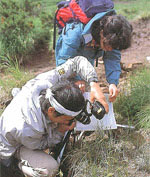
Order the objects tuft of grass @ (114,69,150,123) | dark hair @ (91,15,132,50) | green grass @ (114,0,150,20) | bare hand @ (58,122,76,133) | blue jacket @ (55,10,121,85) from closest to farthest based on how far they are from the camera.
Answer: bare hand @ (58,122,76,133), dark hair @ (91,15,132,50), blue jacket @ (55,10,121,85), tuft of grass @ (114,69,150,123), green grass @ (114,0,150,20)

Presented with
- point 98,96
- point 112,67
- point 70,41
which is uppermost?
point 70,41

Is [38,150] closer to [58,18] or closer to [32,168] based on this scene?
[32,168]

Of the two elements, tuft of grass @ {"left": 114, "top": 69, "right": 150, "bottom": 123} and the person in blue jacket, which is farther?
tuft of grass @ {"left": 114, "top": 69, "right": 150, "bottom": 123}

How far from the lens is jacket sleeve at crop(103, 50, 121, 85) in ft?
8.92

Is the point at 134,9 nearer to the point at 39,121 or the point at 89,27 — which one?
the point at 89,27

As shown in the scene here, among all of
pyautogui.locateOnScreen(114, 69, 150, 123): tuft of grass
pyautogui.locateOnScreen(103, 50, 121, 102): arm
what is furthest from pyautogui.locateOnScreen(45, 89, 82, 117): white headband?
pyautogui.locateOnScreen(114, 69, 150, 123): tuft of grass

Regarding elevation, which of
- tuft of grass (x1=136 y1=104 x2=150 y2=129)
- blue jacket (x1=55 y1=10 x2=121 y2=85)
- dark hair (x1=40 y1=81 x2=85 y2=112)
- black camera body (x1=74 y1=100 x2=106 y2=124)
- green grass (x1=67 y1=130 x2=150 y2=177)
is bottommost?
green grass (x1=67 y1=130 x2=150 y2=177)

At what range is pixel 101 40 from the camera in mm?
2492

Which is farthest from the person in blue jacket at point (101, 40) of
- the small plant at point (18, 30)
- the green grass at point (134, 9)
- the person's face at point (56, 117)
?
the green grass at point (134, 9)

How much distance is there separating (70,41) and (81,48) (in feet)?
0.66

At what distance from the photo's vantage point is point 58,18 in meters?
2.85

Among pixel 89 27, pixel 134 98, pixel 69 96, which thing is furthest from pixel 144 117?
pixel 69 96

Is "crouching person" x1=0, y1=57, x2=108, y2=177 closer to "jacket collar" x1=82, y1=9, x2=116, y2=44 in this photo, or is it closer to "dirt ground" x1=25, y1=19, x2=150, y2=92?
"jacket collar" x1=82, y1=9, x2=116, y2=44

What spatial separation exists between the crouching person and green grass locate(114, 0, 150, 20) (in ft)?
15.9
